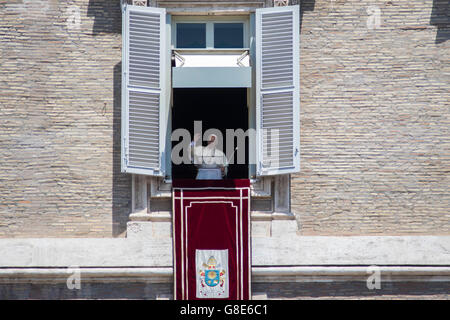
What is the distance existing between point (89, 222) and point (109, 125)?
53.6 inches

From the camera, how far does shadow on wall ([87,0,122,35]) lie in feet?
36.9

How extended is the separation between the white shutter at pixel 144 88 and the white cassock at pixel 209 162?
0.52m

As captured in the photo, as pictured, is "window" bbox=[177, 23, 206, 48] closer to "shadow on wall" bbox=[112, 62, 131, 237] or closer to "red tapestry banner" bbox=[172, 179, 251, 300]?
"shadow on wall" bbox=[112, 62, 131, 237]

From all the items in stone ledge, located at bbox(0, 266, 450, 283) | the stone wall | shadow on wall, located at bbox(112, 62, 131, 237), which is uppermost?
shadow on wall, located at bbox(112, 62, 131, 237)

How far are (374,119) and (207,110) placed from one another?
143 inches

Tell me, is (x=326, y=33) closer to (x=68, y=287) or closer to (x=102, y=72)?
(x=102, y=72)

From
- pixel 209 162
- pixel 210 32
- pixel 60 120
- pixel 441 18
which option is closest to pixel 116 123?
pixel 60 120

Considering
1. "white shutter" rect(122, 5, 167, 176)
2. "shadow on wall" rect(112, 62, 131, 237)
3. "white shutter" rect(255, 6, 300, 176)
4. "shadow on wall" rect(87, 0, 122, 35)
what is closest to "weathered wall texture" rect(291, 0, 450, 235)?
"white shutter" rect(255, 6, 300, 176)

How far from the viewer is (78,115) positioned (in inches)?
439

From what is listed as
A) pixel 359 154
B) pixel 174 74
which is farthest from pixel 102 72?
pixel 359 154

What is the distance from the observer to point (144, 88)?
10.9m

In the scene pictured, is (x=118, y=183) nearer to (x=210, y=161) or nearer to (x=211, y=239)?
(x=210, y=161)

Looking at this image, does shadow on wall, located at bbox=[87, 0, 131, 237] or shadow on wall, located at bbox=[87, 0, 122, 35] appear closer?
shadow on wall, located at bbox=[87, 0, 131, 237]

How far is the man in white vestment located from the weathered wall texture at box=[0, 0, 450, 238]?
105cm
